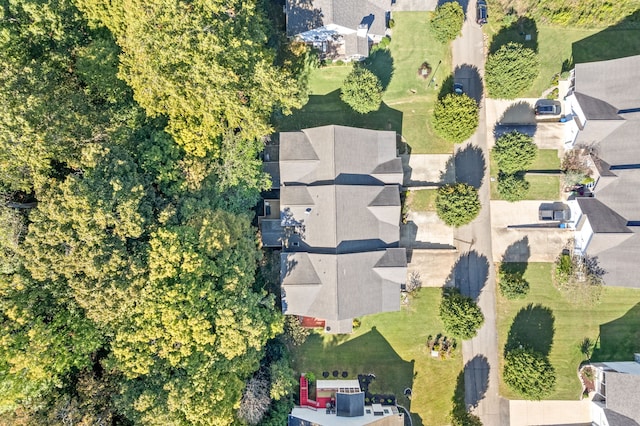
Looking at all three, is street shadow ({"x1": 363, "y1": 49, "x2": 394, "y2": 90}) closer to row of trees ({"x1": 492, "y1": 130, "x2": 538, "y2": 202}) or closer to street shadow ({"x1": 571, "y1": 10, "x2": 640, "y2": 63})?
row of trees ({"x1": 492, "y1": 130, "x2": 538, "y2": 202})

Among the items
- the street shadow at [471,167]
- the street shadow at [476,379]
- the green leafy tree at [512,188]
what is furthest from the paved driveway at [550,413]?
the street shadow at [471,167]

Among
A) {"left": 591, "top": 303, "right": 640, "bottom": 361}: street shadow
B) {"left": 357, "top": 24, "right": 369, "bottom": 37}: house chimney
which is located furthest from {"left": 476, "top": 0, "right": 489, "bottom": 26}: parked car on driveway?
{"left": 591, "top": 303, "right": 640, "bottom": 361}: street shadow

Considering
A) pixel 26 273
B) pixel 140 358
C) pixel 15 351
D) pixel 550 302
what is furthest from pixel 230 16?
pixel 550 302

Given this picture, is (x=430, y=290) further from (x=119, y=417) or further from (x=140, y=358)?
(x=119, y=417)

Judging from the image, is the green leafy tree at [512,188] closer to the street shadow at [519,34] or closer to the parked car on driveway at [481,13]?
the street shadow at [519,34]

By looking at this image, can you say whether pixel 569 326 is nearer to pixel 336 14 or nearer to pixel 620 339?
pixel 620 339

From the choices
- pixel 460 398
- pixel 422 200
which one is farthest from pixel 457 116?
pixel 460 398
